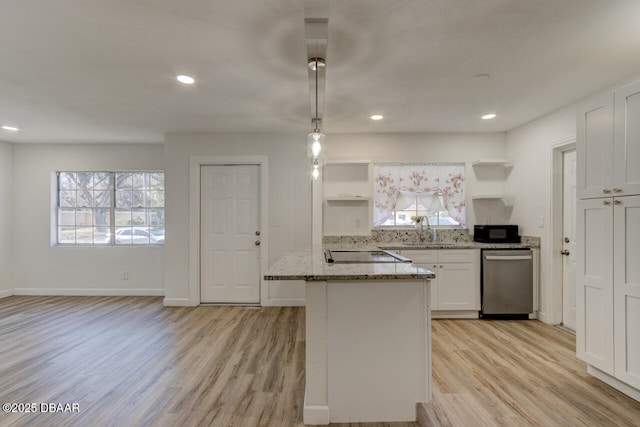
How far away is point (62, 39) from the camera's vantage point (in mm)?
2123

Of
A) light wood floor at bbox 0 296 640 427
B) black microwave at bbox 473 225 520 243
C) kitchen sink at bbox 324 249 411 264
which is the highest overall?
black microwave at bbox 473 225 520 243

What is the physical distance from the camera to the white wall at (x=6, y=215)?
16.3 feet

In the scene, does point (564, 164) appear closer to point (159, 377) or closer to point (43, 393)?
point (159, 377)

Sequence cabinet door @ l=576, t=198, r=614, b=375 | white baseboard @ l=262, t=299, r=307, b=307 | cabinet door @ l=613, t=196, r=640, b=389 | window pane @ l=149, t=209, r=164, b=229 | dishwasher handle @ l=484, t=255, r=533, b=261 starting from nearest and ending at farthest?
cabinet door @ l=613, t=196, r=640, b=389
cabinet door @ l=576, t=198, r=614, b=375
dishwasher handle @ l=484, t=255, r=533, b=261
white baseboard @ l=262, t=299, r=307, b=307
window pane @ l=149, t=209, r=164, b=229

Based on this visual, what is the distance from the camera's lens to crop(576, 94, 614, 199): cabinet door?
236 cm

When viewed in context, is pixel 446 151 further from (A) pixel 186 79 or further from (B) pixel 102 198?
(B) pixel 102 198

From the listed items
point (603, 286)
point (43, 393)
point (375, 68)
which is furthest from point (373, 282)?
point (43, 393)

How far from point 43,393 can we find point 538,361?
393 cm

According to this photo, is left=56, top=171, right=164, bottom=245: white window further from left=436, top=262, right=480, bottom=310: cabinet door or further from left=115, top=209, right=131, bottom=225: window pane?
left=436, top=262, right=480, bottom=310: cabinet door

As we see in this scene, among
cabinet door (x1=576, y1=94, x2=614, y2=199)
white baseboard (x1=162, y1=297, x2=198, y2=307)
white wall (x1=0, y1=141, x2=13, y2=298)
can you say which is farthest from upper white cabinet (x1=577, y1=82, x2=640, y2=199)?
white wall (x1=0, y1=141, x2=13, y2=298)

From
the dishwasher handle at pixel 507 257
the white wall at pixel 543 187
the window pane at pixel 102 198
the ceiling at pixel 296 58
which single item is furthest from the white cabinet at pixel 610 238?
the window pane at pixel 102 198

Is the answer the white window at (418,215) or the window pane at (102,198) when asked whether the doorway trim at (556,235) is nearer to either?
the white window at (418,215)

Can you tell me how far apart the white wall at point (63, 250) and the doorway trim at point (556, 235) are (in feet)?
17.7

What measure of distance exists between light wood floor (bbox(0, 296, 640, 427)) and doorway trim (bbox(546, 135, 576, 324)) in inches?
12.3
